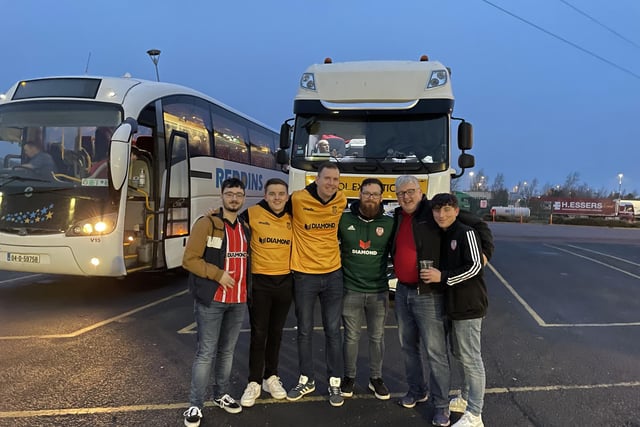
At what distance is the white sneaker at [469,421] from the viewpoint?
10.6 ft

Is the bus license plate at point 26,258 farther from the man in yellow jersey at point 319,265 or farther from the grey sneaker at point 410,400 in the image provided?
the grey sneaker at point 410,400

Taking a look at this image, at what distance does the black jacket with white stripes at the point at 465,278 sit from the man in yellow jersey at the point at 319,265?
3.18ft

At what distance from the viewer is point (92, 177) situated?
6.52 metres

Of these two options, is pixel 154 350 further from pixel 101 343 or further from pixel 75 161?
pixel 75 161

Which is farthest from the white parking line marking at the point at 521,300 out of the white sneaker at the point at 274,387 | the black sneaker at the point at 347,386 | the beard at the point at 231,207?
the beard at the point at 231,207

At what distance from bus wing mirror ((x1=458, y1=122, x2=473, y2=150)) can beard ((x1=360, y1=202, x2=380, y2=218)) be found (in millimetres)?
3581

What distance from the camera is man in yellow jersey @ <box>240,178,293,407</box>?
3.58 metres

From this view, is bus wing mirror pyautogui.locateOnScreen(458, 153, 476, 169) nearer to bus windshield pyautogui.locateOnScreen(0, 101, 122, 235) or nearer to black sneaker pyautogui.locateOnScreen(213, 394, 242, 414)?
black sneaker pyautogui.locateOnScreen(213, 394, 242, 414)

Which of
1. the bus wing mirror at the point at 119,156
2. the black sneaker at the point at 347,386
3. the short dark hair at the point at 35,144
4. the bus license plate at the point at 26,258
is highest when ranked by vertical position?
the short dark hair at the point at 35,144

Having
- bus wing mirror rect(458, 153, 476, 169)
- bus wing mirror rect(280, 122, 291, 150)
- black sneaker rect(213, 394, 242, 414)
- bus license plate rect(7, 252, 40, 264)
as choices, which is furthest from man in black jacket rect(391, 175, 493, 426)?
bus license plate rect(7, 252, 40, 264)

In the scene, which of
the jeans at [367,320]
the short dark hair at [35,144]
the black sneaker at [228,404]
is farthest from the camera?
the short dark hair at [35,144]

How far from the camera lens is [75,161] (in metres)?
6.58

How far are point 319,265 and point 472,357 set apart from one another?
1.39 meters

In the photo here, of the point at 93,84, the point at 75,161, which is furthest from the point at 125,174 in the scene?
the point at 93,84
